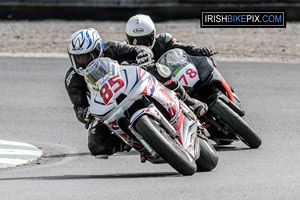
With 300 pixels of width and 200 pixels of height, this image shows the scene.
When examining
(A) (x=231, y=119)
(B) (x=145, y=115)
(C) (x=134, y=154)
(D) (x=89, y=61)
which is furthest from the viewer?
(C) (x=134, y=154)

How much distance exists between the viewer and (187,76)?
915cm

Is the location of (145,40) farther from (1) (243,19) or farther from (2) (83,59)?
(1) (243,19)

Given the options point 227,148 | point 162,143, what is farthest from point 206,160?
point 227,148

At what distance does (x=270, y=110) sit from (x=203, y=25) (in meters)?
9.15

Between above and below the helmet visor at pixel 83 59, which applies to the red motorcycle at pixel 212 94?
below

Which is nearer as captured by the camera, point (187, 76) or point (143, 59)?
point (143, 59)

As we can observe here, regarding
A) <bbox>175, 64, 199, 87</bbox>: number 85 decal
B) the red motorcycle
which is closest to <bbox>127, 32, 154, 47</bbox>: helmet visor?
the red motorcycle

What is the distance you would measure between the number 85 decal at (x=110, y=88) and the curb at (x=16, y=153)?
1750 millimetres

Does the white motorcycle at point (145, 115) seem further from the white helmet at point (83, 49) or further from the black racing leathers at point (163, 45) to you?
the black racing leathers at point (163, 45)

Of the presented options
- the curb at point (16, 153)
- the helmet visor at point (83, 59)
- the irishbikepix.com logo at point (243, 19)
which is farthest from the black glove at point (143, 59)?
the irishbikepix.com logo at point (243, 19)

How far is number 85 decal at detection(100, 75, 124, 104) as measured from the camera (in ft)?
24.1

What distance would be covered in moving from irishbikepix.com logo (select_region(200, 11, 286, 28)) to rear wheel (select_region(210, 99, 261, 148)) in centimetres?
1120

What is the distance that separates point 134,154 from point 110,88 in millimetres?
1999

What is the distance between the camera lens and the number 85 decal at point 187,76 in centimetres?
911
